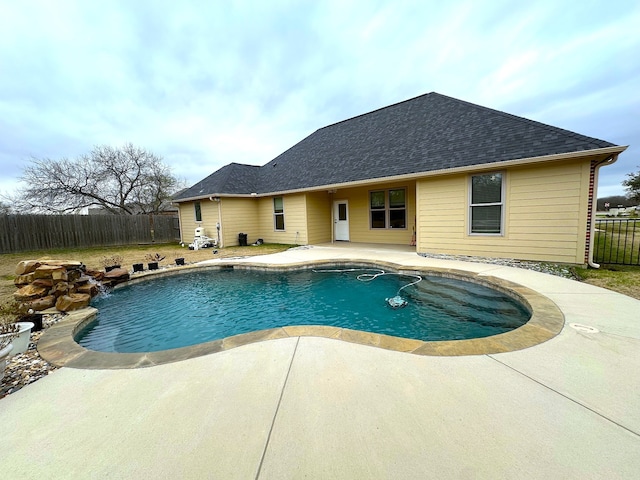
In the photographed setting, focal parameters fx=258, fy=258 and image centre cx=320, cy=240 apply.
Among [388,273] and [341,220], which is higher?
[341,220]

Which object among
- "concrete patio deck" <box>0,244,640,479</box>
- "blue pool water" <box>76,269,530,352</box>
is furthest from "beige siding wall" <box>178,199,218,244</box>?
"concrete patio deck" <box>0,244,640,479</box>

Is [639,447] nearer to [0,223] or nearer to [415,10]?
[415,10]

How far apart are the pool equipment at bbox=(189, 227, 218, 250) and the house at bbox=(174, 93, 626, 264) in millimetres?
447

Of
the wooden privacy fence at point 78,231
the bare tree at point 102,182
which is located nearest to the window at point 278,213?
the wooden privacy fence at point 78,231

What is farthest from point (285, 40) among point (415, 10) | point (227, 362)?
point (227, 362)

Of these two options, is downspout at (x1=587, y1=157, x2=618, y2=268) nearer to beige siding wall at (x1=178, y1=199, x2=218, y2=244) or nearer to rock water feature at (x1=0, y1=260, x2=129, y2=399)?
rock water feature at (x1=0, y1=260, x2=129, y2=399)

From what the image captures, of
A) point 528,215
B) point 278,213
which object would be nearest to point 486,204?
point 528,215

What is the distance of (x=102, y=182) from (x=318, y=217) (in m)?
15.8

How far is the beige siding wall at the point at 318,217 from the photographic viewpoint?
11.9 m

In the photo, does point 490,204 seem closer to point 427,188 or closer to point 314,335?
point 427,188

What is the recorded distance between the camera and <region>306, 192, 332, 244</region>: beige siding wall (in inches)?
469

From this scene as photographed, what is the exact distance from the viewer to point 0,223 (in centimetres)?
1124

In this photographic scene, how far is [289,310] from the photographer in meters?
4.95

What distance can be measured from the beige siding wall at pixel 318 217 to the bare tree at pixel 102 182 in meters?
13.9
